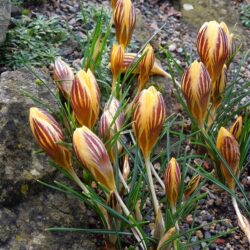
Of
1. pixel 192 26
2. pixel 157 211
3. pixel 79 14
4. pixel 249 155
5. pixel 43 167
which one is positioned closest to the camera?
pixel 157 211

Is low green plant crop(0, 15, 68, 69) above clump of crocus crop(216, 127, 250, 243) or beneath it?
beneath

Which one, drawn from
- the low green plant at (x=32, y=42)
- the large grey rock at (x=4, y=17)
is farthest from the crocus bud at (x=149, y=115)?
the large grey rock at (x=4, y=17)

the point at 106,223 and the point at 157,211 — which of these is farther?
the point at 106,223

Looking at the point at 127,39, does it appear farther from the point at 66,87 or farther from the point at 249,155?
the point at 249,155

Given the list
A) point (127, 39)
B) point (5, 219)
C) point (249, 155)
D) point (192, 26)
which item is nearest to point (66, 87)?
point (127, 39)

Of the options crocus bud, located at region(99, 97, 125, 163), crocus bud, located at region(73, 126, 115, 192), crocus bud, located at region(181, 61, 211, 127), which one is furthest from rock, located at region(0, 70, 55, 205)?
crocus bud, located at region(181, 61, 211, 127)

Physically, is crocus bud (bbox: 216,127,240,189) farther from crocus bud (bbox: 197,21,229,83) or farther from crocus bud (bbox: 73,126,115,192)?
crocus bud (bbox: 73,126,115,192)
